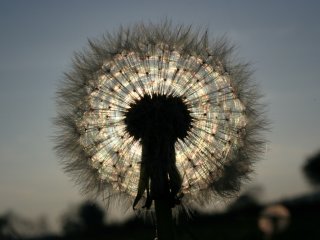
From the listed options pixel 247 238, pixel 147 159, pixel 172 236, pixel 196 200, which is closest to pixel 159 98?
pixel 147 159

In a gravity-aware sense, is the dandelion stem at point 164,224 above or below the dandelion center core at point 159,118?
below

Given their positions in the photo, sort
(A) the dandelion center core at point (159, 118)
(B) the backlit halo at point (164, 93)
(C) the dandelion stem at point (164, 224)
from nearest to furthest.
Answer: (C) the dandelion stem at point (164, 224), (A) the dandelion center core at point (159, 118), (B) the backlit halo at point (164, 93)

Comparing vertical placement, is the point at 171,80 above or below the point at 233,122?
above

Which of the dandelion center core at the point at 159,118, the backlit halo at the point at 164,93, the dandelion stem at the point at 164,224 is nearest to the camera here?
the dandelion stem at the point at 164,224

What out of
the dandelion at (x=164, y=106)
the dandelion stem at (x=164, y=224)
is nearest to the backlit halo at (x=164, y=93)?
the dandelion at (x=164, y=106)

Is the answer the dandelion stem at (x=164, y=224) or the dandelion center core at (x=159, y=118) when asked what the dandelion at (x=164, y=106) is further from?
the dandelion stem at (x=164, y=224)

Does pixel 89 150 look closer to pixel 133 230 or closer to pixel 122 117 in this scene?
Result: pixel 122 117

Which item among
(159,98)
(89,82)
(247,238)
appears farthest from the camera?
(89,82)
